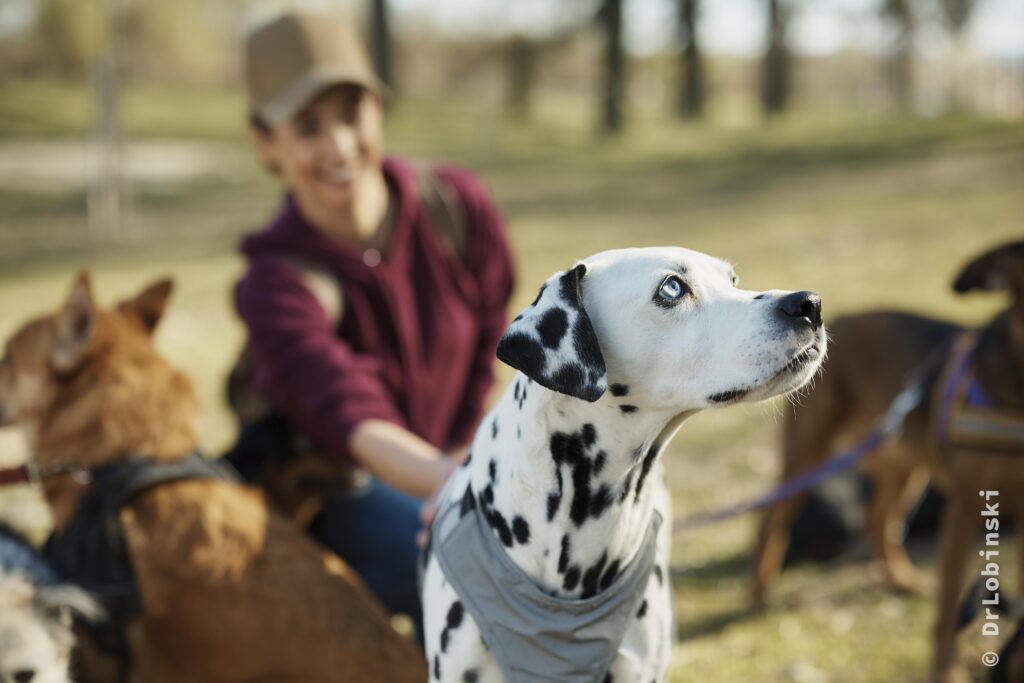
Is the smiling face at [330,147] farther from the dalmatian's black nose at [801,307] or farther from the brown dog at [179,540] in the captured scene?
the dalmatian's black nose at [801,307]

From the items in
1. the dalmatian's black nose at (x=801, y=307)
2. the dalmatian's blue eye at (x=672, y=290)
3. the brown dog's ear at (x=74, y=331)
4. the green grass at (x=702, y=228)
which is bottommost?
the green grass at (x=702, y=228)

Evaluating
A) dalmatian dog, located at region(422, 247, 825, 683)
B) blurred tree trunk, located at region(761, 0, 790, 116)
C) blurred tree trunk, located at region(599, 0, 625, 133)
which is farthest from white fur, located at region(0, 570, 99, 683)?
blurred tree trunk, located at region(761, 0, 790, 116)

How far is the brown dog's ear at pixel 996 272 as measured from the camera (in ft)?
13.2

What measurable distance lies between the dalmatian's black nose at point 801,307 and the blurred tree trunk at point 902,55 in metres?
32.2

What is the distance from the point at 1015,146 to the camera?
21.1 meters

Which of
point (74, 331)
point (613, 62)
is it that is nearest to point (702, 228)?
point (613, 62)

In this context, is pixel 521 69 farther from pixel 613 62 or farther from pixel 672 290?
pixel 672 290

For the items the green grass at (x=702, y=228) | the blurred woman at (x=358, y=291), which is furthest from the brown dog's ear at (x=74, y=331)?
the green grass at (x=702, y=228)

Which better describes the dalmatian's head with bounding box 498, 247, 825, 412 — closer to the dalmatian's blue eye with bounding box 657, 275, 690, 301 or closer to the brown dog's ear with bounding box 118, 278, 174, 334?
the dalmatian's blue eye with bounding box 657, 275, 690, 301

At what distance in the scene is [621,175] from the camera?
22875mm

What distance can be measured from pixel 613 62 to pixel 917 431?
24905 mm

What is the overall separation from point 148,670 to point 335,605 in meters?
0.64

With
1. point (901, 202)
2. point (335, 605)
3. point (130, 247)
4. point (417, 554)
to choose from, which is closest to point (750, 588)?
point (417, 554)

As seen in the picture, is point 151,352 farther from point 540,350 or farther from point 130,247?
point 130,247
